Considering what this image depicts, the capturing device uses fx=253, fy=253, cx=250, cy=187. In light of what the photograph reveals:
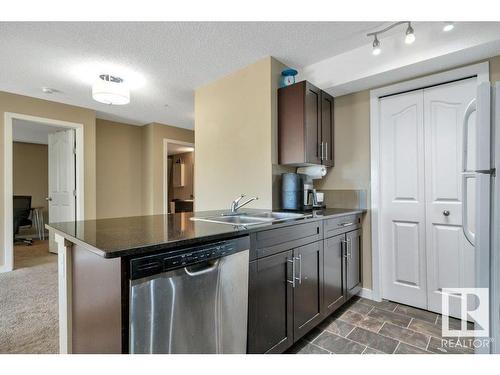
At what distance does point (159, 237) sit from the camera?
111 centimetres

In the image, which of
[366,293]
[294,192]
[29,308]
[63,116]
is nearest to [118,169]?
[63,116]

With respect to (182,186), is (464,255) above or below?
below

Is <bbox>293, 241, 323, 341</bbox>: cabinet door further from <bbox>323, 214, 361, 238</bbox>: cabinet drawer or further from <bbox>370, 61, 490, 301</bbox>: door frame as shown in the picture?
<bbox>370, 61, 490, 301</bbox>: door frame

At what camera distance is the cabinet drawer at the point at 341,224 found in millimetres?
2021

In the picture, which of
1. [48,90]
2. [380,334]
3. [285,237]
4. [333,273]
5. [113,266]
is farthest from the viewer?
[48,90]

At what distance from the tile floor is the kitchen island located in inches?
9.6

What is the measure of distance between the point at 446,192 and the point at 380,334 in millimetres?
1326

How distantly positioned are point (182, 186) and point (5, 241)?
3.84m

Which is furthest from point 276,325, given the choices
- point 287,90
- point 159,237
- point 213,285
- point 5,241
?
point 5,241

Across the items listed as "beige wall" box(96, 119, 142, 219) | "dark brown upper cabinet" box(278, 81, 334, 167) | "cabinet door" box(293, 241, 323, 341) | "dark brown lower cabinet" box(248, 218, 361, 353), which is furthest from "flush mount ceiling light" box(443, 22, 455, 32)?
"beige wall" box(96, 119, 142, 219)

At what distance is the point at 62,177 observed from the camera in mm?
4227

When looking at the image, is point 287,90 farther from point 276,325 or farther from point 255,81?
point 276,325

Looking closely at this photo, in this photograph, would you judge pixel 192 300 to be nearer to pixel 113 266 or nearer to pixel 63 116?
pixel 113 266

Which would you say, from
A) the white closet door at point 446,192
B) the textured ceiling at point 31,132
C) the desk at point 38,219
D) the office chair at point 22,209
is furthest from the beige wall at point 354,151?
the desk at point 38,219
